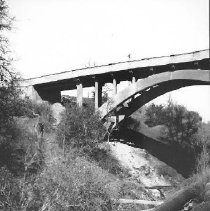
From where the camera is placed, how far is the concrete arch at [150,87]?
1606cm

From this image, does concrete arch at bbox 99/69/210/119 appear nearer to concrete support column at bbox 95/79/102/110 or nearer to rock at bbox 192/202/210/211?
concrete support column at bbox 95/79/102/110

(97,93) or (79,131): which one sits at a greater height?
(97,93)

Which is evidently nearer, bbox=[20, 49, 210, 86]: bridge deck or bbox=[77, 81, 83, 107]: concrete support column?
Answer: bbox=[20, 49, 210, 86]: bridge deck

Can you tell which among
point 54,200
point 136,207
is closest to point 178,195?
point 136,207

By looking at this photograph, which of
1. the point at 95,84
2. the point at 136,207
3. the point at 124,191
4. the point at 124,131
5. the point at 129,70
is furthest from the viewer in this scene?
the point at 124,131

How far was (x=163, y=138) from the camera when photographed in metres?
23.6

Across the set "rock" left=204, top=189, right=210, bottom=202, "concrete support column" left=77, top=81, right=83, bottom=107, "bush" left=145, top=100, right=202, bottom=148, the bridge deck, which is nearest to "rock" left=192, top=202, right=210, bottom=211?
"rock" left=204, top=189, right=210, bottom=202

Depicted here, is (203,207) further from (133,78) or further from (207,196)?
(133,78)

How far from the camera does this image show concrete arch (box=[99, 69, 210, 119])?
1606 centimetres

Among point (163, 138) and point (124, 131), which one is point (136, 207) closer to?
point (124, 131)

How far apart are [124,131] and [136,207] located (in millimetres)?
8690

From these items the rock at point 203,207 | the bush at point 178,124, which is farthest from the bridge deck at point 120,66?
the bush at point 178,124

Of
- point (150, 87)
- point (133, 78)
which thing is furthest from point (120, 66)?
point (150, 87)

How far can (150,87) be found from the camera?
18.0 m
